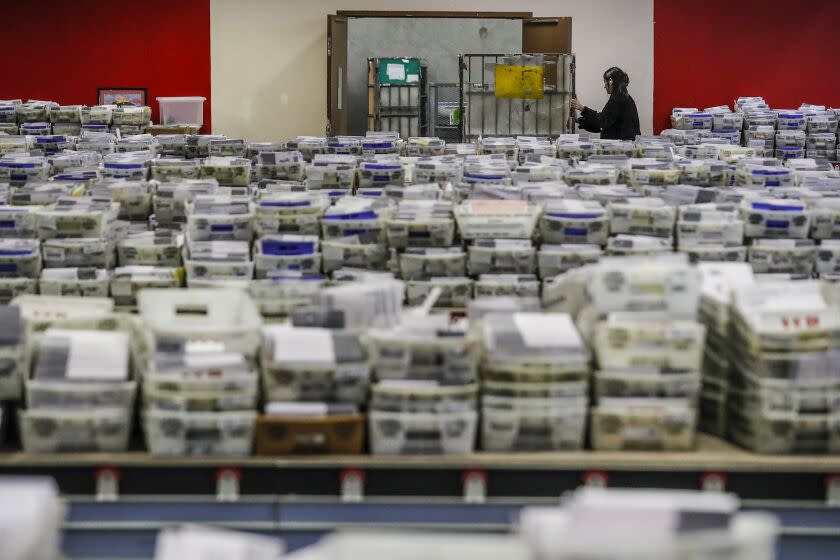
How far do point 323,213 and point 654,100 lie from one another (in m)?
13.5

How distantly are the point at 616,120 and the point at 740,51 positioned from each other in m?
5.78

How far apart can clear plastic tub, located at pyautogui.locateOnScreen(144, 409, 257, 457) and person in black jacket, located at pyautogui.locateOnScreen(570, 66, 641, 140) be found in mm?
11391

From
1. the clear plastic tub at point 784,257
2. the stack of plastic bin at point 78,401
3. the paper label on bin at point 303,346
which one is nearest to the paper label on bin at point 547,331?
the paper label on bin at point 303,346

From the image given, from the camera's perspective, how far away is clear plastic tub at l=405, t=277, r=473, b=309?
22.1 ft

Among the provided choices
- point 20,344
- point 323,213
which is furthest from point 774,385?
point 323,213

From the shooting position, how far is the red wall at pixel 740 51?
19719mm

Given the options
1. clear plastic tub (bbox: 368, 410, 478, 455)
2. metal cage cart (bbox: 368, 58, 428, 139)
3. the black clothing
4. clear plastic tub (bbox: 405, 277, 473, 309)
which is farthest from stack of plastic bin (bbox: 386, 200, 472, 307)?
metal cage cart (bbox: 368, 58, 428, 139)

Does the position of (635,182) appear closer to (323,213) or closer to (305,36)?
(323,213)

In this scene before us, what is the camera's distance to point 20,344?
4.13 meters

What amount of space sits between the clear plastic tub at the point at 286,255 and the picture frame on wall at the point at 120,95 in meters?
12.4

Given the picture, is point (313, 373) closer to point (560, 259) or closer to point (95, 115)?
point (560, 259)

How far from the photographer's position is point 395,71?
659 inches

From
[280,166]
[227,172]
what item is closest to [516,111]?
[280,166]

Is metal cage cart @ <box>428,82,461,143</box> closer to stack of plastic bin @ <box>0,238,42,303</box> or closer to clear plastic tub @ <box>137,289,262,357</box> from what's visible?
stack of plastic bin @ <box>0,238,42,303</box>
